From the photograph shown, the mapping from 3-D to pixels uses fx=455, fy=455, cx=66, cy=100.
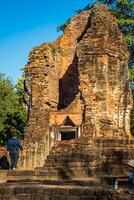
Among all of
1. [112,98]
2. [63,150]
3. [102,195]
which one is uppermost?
[112,98]

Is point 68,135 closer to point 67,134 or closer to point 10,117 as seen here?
point 67,134

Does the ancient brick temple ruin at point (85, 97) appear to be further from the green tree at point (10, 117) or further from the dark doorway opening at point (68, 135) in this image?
the green tree at point (10, 117)

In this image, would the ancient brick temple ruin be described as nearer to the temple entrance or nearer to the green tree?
the temple entrance

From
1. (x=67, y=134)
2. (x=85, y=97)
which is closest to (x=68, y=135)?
(x=67, y=134)

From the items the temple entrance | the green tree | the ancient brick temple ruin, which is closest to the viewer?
the ancient brick temple ruin

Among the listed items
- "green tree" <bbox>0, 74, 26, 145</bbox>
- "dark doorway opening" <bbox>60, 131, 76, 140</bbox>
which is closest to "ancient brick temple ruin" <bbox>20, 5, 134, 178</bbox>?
"dark doorway opening" <bbox>60, 131, 76, 140</bbox>

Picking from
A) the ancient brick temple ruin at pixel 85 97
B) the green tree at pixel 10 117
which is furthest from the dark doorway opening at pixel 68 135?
the green tree at pixel 10 117

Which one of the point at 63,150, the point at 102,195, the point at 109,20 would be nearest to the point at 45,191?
the point at 102,195

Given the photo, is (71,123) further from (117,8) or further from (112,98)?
(117,8)

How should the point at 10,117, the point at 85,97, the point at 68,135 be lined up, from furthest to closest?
1. the point at 10,117
2. the point at 68,135
3. the point at 85,97

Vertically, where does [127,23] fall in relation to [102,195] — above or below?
above

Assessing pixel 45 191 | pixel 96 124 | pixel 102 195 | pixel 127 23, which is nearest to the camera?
pixel 102 195

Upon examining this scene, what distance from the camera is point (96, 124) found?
22531 mm

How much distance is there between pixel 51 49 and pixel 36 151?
7.40 metres
